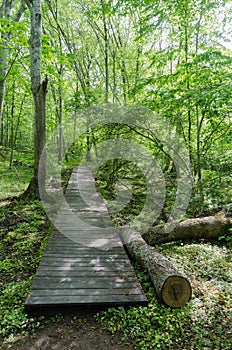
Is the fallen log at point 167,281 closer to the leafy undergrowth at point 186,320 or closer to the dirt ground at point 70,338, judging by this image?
the leafy undergrowth at point 186,320

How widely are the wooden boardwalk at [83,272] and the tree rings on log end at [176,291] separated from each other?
33 centimetres

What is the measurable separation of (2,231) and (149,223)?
3.90 meters

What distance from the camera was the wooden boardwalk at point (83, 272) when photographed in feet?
10.4

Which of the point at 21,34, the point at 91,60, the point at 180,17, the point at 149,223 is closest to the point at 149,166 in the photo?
the point at 149,223

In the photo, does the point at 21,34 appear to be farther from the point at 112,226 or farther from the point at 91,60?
the point at 91,60

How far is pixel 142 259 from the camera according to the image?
425cm

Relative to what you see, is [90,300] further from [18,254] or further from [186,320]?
[18,254]

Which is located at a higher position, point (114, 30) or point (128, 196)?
point (114, 30)

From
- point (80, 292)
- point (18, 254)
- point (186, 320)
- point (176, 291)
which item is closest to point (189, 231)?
point (176, 291)

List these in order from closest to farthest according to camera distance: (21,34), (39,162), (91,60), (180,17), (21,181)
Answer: (180,17) < (21,34) < (39,162) < (21,181) < (91,60)

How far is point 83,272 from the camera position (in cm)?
382

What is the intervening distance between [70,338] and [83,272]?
1073mm

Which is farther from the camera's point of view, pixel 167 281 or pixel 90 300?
pixel 167 281

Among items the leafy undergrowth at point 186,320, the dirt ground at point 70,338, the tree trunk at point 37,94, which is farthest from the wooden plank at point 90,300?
the tree trunk at point 37,94
